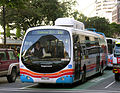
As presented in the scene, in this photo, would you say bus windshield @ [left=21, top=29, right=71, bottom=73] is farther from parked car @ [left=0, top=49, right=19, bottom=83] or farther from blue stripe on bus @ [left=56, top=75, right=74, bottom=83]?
parked car @ [left=0, top=49, right=19, bottom=83]

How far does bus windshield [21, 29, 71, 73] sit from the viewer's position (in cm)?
1424

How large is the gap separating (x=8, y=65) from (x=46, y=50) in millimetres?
4227

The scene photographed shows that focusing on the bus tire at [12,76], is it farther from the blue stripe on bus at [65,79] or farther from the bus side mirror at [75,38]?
the blue stripe on bus at [65,79]

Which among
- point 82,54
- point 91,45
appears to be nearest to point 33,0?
point 91,45

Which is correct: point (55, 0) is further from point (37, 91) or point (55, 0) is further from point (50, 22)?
point (37, 91)

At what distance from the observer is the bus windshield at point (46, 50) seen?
14242mm

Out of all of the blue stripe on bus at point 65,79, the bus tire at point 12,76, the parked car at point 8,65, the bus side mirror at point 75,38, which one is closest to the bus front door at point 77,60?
the bus side mirror at point 75,38

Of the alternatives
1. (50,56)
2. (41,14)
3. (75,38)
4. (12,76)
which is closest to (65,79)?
(50,56)

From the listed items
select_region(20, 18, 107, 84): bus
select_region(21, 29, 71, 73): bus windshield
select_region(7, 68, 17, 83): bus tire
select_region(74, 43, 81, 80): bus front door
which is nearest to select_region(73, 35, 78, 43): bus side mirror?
select_region(20, 18, 107, 84): bus

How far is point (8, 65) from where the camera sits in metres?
18.0

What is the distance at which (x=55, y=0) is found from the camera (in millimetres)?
42625

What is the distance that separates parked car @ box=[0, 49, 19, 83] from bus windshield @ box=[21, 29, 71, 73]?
2.99 metres

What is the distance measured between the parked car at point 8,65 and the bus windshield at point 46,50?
9.81 feet

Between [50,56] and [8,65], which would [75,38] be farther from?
[8,65]
